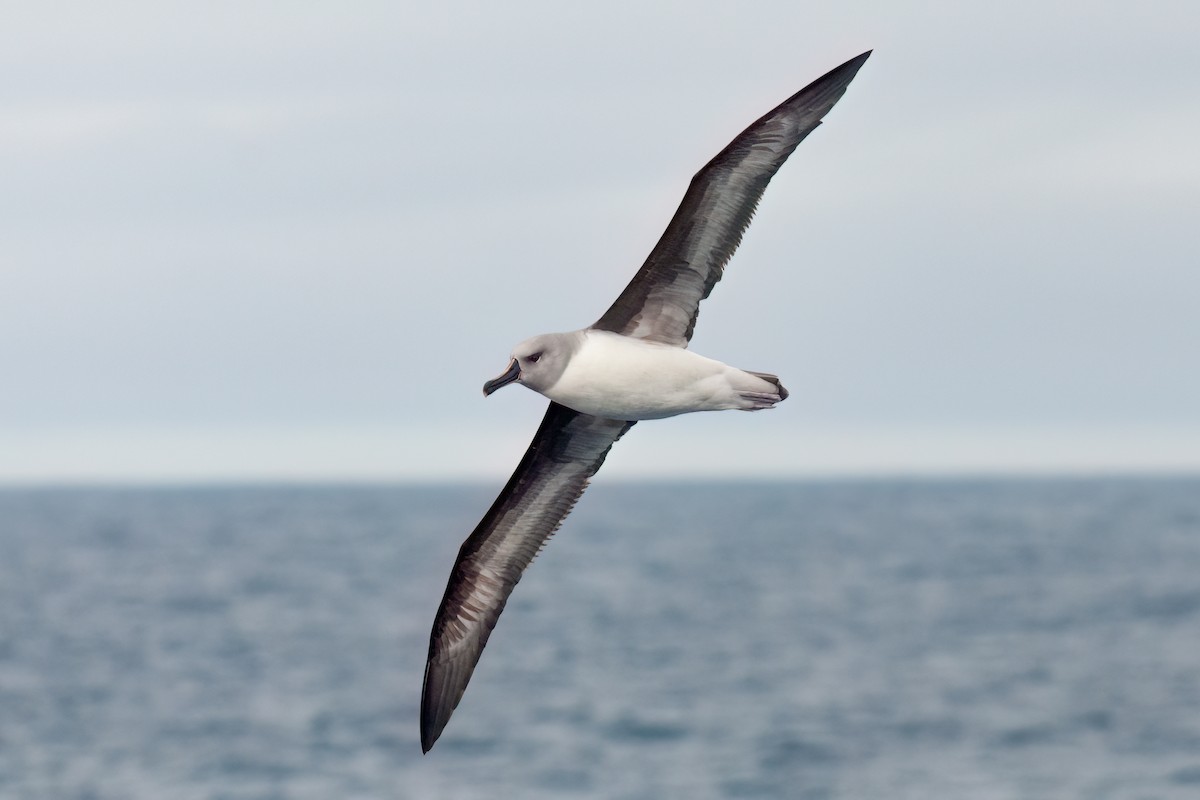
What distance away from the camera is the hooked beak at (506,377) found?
1407cm

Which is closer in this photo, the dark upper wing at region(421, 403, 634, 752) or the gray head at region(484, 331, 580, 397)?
the gray head at region(484, 331, 580, 397)

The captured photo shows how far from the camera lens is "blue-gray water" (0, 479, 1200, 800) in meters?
43.2

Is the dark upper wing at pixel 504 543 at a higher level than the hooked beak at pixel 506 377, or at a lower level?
lower

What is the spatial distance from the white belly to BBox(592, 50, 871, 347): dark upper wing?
44 centimetres

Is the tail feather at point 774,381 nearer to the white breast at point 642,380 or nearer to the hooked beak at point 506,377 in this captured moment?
the white breast at point 642,380

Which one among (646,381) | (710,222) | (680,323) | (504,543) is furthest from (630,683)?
(710,222)

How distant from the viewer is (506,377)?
14.1 m

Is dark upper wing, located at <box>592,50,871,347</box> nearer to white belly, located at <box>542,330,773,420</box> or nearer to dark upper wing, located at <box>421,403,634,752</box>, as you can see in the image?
white belly, located at <box>542,330,773,420</box>

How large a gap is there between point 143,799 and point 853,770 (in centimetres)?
1802

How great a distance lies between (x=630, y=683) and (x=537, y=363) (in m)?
44.8

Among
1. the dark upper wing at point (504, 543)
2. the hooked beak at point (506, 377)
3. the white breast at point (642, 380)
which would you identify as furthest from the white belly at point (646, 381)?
the dark upper wing at point (504, 543)

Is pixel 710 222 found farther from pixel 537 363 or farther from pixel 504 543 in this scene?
pixel 504 543

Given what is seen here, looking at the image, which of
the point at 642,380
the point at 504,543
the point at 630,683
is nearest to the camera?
the point at 642,380

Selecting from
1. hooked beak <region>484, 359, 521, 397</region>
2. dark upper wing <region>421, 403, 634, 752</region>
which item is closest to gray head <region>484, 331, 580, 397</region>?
hooked beak <region>484, 359, 521, 397</region>
